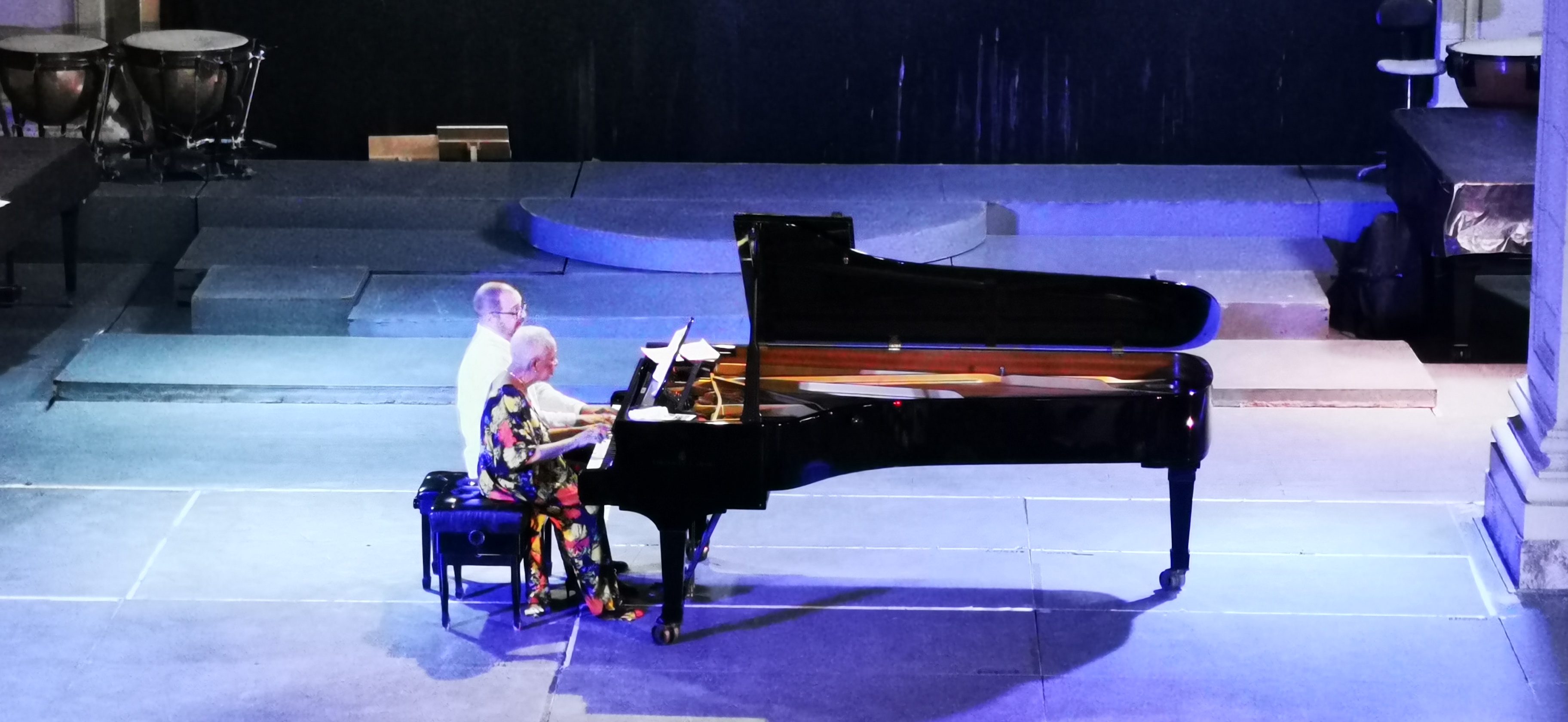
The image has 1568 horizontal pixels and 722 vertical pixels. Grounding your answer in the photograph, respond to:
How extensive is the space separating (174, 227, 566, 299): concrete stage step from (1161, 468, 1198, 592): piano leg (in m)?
3.70

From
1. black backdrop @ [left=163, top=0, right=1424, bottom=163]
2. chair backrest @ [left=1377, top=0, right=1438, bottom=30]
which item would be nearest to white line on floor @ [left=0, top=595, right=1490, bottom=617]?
chair backrest @ [left=1377, top=0, right=1438, bottom=30]

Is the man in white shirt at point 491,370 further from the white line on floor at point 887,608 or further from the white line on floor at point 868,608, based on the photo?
the white line on floor at point 887,608

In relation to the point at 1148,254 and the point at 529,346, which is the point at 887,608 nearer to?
the point at 529,346

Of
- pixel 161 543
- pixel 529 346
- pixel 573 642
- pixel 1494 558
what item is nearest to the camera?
pixel 529 346

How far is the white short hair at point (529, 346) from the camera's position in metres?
5.25

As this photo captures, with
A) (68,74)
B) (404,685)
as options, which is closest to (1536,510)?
(404,685)

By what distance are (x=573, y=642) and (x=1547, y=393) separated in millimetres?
3060

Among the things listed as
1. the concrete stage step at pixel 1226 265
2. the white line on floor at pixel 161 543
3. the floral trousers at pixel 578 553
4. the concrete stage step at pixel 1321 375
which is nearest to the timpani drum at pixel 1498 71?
the concrete stage step at pixel 1226 265

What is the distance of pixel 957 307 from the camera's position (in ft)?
18.8

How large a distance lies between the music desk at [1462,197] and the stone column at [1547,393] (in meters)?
1.62

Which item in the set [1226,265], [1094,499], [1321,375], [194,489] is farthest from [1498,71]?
[194,489]

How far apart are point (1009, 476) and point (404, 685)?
2.51 m

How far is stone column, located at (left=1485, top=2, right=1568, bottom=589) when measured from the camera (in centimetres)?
565

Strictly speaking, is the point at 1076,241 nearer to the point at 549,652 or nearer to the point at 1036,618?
the point at 1036,618
